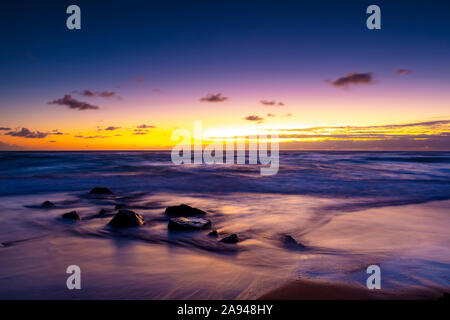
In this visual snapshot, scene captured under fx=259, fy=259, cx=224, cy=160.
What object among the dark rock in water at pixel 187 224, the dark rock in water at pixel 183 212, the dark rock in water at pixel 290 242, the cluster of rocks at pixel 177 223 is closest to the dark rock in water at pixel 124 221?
the cluster of rocks at pixel 177 223

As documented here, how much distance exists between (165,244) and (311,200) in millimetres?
6566

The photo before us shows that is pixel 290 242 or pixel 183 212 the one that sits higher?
pixel 183 212

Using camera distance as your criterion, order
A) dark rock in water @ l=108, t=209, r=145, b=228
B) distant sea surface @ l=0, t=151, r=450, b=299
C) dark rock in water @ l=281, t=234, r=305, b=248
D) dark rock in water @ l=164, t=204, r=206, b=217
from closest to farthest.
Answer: distant sea surface @ l=0, t=151, r=450, b=299 < dark rock in water @ l=281, t=234, r=305, b=248 < dark rock in water @ l=108, t=209, r=145, b=228 < dark rock in water @ l=164, t=204, r=206, b=217

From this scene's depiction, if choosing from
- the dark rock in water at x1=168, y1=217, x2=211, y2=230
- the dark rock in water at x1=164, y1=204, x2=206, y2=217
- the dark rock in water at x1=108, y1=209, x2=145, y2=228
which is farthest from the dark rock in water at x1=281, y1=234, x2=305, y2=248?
the dark rock in water at x1=108, y1=209, x2=145, y2=228

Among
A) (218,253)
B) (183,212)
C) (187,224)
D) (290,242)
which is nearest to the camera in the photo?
(218,253)

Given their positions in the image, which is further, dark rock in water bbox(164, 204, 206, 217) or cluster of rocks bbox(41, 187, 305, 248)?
dark rock in water bbox(164, 204, 206, 217)

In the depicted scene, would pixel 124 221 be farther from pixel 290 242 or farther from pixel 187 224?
pixel 290 242

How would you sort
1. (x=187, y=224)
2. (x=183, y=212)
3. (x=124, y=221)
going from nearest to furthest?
(x=187, y=224)
(x=124, y=221)
(x=183, y=212)

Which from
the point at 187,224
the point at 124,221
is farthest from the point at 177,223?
the point at 124,221

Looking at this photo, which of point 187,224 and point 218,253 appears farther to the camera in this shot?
point 187,224

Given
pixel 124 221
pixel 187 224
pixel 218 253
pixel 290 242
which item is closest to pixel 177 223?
pixel 187 224

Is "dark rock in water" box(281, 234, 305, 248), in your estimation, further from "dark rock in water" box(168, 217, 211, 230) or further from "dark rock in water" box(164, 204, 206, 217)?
"dark rock in water" box(164, 204, 206, 217)
